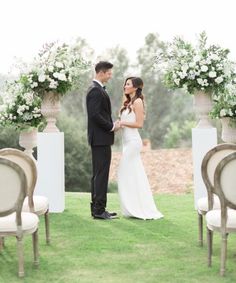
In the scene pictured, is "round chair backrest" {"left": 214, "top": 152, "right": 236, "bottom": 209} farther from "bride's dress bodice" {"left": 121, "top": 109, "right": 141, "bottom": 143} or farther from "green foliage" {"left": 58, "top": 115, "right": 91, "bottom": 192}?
"green foliage" {"left": 58, "top": 115, "right": 91, "bottom": 192}

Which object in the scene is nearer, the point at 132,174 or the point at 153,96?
the point at 132,174

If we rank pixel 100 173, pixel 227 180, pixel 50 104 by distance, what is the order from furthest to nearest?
pixel 50 104 < pixel 100 173 < pixel 227 180

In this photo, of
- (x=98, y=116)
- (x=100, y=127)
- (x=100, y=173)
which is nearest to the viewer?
(x=98, y=116)

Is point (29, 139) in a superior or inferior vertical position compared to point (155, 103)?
superior

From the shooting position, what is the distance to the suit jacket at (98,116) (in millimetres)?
7113

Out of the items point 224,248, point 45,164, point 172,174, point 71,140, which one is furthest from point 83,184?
point 224,248

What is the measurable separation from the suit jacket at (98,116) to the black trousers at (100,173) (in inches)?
3.7

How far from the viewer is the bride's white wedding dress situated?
748 cm

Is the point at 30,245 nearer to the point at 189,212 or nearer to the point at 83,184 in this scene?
the point at 189,212

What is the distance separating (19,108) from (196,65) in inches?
85.4

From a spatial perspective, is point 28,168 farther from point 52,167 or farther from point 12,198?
point 52,167

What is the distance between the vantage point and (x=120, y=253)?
5711 mm

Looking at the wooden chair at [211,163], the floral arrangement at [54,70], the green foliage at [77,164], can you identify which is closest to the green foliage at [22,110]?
the floral arrangement at [54,70]

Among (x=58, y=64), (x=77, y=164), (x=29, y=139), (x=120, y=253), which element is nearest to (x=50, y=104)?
(x=58, y=64)
